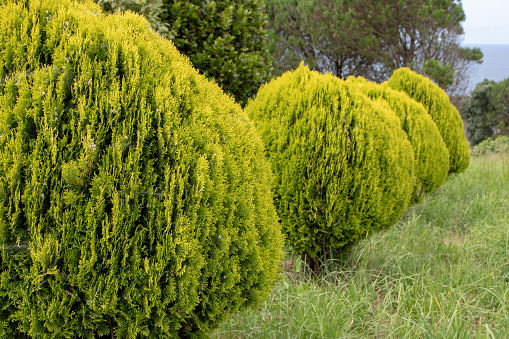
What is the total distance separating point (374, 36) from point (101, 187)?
16.3 m

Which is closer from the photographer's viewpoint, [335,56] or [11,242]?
[11,242]

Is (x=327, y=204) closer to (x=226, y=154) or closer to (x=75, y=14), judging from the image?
(x=226, y=154)

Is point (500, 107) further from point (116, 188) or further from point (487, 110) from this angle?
point (116, 188)

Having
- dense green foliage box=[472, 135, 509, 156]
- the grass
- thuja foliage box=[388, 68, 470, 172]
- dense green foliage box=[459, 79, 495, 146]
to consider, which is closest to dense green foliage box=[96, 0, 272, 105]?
the grass

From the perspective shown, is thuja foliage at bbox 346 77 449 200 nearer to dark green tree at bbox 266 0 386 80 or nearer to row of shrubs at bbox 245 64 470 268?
row of shrubs at bbox 245 64 470 268

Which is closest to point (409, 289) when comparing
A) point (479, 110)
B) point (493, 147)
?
point (493, 147)

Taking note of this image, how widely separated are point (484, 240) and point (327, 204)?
3040mm

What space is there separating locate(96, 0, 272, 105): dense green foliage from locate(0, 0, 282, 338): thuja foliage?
2.98m

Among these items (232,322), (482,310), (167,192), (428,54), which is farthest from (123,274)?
(428,54)

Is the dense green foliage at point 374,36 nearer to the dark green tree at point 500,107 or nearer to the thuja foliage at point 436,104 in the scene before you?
the dark green tree at point 500,107

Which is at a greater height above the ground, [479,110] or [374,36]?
[374,36]

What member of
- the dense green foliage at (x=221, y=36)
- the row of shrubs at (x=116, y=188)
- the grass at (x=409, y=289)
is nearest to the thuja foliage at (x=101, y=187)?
the row of shrubs at (x=116, y=188)

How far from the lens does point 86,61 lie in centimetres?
187

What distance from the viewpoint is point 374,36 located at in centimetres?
1603
